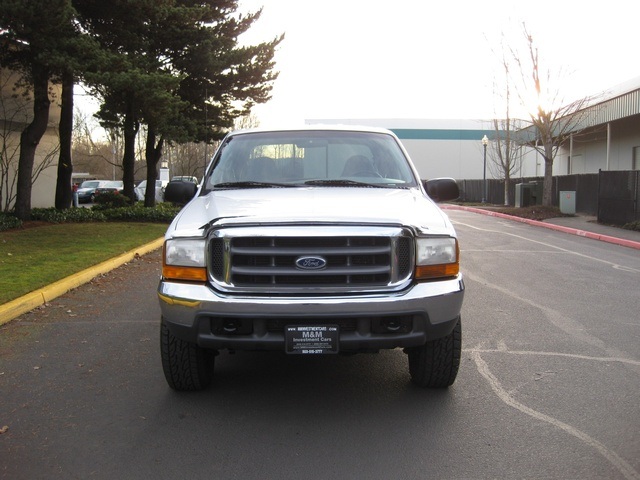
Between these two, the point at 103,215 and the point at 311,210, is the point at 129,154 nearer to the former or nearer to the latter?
the point at 103,215

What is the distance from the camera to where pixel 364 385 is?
4656 mm

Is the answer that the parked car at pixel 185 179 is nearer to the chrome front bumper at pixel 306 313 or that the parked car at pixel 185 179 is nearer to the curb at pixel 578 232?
the chrome front bumper at pixel 306 313

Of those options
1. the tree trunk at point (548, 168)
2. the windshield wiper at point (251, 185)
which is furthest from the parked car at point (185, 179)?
the tree trunk at point (548, 168)

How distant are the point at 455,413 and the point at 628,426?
106cm

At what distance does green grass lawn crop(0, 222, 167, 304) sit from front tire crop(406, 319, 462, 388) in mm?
4936

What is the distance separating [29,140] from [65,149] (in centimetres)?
306

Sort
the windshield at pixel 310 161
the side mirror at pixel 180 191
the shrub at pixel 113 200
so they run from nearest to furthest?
the windshield at pixel 310 161
the side mirror at pixel 180 191
the shrub at pixel 113 200

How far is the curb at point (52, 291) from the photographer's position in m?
6.71

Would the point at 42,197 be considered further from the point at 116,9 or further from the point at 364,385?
the point at 364,385

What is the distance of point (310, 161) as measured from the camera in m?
5.34

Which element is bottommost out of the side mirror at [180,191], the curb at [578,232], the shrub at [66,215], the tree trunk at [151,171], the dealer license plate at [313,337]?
the dealer license plate at [313,337]

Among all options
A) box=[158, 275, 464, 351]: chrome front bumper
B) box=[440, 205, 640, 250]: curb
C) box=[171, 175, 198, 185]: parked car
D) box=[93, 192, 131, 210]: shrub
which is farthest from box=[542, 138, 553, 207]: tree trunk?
box=[158, 275, 464, 351]: chrome front bumper

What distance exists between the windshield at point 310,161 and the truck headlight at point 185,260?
1197 mm

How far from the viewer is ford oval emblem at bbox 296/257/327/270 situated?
3.84 meters
